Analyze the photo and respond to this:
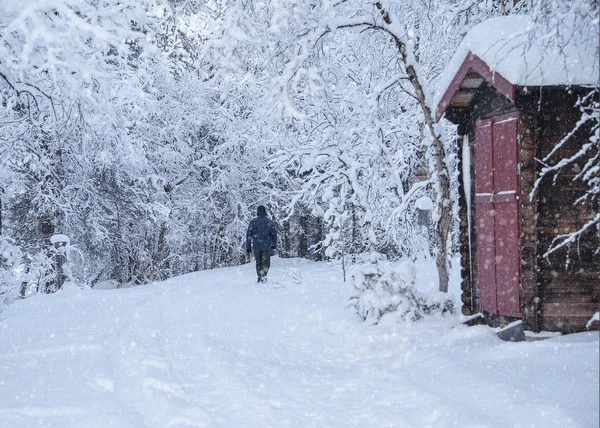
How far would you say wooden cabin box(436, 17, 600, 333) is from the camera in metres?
6.70

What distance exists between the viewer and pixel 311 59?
881 cm

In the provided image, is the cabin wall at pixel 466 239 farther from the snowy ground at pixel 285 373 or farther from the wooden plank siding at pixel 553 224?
the wooden plank siding at pixel 553 224

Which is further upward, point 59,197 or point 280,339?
point 59,197

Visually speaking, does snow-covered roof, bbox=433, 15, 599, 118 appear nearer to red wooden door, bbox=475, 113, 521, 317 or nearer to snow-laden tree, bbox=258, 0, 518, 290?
red wooden door, bbox=475, 113, 521, 317

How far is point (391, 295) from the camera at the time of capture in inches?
354

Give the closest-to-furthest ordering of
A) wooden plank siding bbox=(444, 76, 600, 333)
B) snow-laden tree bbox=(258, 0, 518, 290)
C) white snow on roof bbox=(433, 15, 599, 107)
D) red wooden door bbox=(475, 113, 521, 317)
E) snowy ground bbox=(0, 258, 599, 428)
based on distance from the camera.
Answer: snowy ground bbox=(0, 258, 599, 428)
white snow on roof bbox=(433, 15, 599, 107)
wooden plank siding bbox=(444, 76, 600, 333)
red wooden door bbox=(475, 113, 521, 317)
snow-laden tree bbox=(258, 0, 518, 290)

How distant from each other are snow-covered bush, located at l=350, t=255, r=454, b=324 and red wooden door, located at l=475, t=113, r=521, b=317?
894 millimetres

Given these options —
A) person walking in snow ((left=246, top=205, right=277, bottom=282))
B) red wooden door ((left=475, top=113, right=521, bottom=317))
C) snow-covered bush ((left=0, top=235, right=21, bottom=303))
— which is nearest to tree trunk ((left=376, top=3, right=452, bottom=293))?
red wooden door ((left=475, top=113, right=521, bottom=317))

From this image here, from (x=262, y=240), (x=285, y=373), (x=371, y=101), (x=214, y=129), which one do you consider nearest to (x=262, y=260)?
(x=262, y=240)

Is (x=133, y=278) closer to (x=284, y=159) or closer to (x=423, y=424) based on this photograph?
(x=284, y=159)

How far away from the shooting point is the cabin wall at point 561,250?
22.4ft

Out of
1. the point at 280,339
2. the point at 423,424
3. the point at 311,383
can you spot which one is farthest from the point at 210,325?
the point at 423,424

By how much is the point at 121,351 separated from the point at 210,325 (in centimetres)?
233

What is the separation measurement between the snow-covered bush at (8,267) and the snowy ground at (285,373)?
0.71 meters
